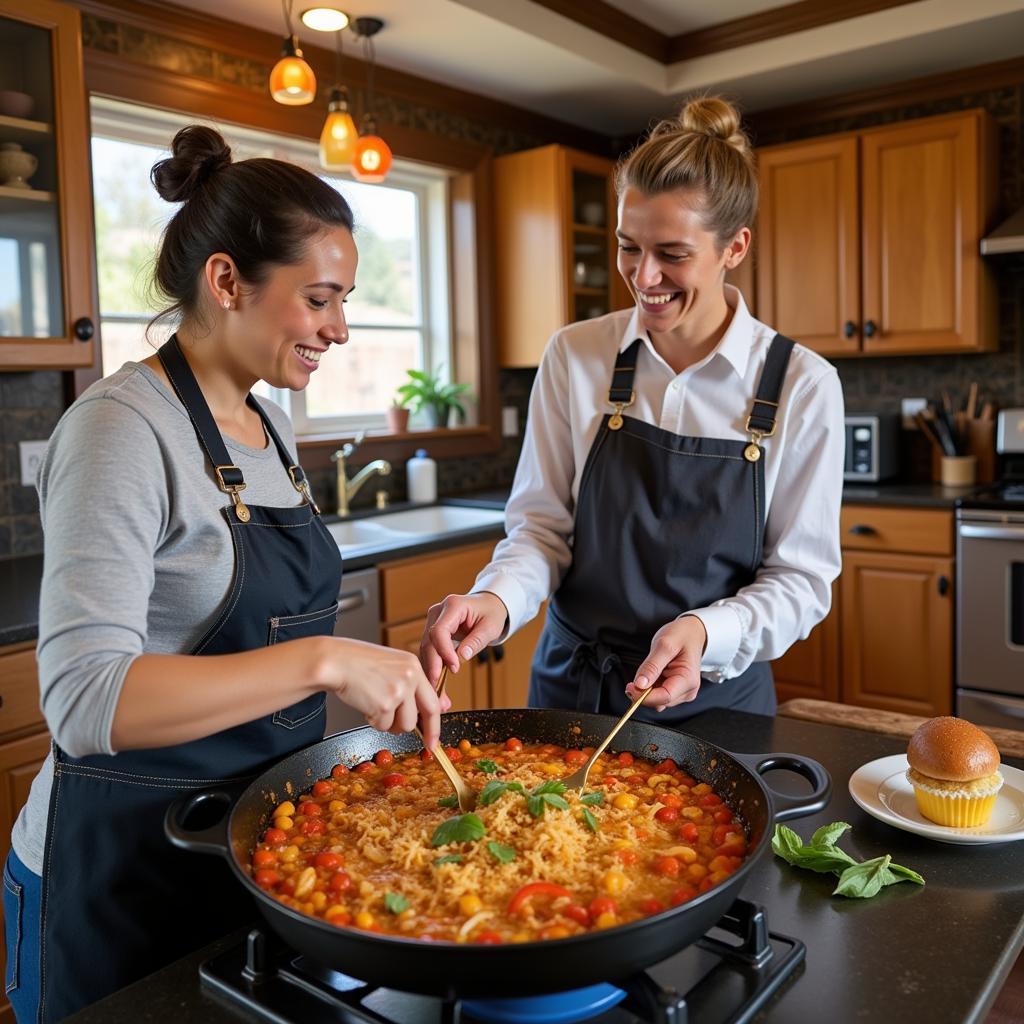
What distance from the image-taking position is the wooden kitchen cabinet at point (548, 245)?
4.35 meters

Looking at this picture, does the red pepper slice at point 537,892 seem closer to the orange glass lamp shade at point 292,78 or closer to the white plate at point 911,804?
the white plate at point 911,804

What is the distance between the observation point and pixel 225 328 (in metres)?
1.35

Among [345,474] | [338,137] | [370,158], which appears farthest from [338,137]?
[345,474]

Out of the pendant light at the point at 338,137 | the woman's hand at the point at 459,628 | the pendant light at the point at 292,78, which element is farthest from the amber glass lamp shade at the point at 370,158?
the woman's hand at the point at 459,628

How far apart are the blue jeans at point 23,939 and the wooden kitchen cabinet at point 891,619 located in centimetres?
339

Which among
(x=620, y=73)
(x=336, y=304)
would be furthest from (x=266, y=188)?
(x=620, y=73)

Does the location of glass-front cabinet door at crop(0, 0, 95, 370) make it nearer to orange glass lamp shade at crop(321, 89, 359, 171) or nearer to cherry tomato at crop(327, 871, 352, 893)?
orange glass lamp shade at crop(321, 89, 359, 171)

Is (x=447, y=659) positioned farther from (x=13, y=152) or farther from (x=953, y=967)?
(x=13, y=152)

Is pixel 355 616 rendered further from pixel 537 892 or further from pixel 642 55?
pixel 642 55

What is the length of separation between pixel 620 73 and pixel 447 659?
10.9 ft

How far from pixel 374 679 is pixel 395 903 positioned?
22 centimetres

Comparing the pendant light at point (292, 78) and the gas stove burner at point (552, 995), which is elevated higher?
the pendant light at point (292, 78)

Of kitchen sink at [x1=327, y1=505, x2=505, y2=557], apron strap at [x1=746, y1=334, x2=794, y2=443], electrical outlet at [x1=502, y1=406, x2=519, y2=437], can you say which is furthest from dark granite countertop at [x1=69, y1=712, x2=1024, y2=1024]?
electrical outlet at [x1=502, y1=406, x2=519, y2=437]

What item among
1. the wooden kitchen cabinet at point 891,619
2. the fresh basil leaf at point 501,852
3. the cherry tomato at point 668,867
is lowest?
the wooden kitchen cabinet at point 891,619
